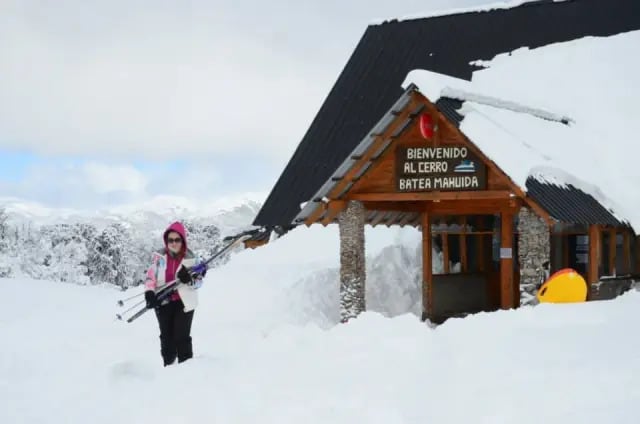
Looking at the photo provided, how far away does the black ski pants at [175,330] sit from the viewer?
362 inches

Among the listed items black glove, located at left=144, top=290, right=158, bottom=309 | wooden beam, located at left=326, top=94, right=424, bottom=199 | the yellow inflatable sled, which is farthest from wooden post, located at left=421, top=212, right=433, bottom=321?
black glove, located at left=144, top=290, right=158, bottom=309

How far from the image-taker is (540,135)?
14.9 metres

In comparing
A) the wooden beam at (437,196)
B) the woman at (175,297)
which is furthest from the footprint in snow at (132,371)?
the wooden beam at (437,196)

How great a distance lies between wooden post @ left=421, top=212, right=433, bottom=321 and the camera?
1622 centimetres

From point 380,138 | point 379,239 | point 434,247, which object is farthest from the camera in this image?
point 379,239

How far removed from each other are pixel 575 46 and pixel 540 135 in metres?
6.42

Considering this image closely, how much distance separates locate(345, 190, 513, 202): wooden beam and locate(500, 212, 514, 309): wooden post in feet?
4.74

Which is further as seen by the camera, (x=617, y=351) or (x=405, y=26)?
(x=405, y=26)

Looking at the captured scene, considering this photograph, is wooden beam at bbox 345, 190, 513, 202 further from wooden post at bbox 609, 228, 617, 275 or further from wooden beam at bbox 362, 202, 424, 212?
wooden post at bbox 609, 228, 617, 275

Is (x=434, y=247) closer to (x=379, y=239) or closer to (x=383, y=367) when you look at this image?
(x=379, y=239)

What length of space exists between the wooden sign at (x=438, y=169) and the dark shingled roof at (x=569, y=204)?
41.0 inches

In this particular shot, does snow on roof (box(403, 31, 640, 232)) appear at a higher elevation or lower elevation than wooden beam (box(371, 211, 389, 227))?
higher

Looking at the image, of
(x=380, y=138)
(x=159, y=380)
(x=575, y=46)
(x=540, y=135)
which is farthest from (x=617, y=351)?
(x=575, y=46)

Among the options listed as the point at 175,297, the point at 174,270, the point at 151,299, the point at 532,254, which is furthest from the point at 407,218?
the point at 151,299
